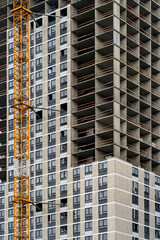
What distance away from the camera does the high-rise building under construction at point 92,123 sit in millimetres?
138625

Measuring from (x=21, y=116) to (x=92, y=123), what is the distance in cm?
1737

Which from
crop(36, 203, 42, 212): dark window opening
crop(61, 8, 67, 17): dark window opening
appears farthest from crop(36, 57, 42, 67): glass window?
crop(36, 203, 42, 212): dark window opening

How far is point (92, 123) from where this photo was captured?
145250mm

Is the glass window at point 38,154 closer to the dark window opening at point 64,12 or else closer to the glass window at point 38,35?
the glass window at point 38,35

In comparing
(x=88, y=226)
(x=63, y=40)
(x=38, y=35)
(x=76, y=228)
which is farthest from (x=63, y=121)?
(x=88, y=226)

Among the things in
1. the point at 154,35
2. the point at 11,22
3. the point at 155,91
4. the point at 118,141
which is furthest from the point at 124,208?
the point at 11,22

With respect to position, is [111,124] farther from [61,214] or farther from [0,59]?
[0,59]

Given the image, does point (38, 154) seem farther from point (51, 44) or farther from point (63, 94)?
point (51, 44)

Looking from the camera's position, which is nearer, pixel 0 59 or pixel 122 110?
pixel 122 110

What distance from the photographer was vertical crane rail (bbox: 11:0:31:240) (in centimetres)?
14812

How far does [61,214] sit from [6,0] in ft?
187

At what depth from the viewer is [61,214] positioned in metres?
143

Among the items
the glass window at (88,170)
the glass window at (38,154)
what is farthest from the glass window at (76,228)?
the glass window at (38,154)

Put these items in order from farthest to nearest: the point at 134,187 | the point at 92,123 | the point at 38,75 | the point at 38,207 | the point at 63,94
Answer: the point at 38,75, the point at 63,94, the point at 38,207, the point at 92,123, the point at 134,187
